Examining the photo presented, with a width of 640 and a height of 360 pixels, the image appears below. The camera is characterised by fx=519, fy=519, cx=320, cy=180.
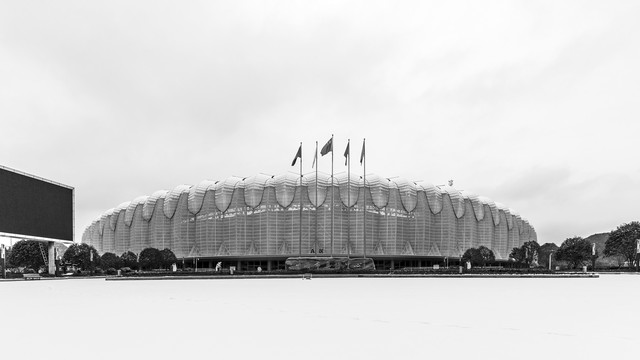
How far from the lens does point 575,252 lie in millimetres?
93312

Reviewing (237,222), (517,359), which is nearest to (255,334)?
(517,359)

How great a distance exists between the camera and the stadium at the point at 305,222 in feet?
318

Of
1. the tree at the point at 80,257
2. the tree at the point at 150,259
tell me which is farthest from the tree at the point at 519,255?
the tree at the point at 80,257

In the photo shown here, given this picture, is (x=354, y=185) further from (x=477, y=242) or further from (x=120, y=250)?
(x=120, y=250)

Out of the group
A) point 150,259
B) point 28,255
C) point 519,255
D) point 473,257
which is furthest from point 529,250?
point 28,255

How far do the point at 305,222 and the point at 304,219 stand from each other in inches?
23.4

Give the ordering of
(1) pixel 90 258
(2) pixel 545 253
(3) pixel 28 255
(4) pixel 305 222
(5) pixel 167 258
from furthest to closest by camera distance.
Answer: (2) pixel 545 253 → (3) pixel 28 255 → (4) pixel 305 222 → (1) pixel 90 258 → (5) pixel 167 258

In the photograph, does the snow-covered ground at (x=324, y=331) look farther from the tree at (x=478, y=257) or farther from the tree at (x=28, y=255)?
the tree at (x=28, y=255)

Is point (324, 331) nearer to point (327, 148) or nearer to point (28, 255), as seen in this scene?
point (327, 148)

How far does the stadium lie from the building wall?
19 centimetres

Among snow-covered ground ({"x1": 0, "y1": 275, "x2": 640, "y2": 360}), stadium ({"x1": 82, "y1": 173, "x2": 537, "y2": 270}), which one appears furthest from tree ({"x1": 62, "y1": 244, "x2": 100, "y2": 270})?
snow-covered ground ({"x1": 0, "y1": 275, "x2": 640, "y2": 360})

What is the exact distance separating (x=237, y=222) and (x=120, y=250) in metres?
34.5

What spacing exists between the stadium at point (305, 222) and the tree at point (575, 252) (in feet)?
63.2

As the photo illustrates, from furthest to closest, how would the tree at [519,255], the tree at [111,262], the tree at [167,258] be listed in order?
1. the tree at [519,255]
2. the tree at [111,262]
3. the tree at [167,258]
